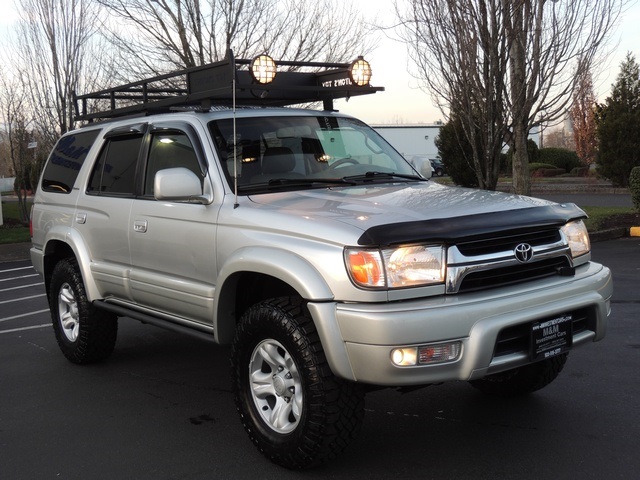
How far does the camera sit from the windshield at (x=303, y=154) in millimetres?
4695

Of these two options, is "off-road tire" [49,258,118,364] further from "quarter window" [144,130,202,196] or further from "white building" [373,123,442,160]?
"white building" [373,123,442,160]

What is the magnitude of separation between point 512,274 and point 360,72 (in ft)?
7.28

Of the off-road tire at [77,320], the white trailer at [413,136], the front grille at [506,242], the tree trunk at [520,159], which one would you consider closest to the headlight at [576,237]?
the front grille at [506,242]

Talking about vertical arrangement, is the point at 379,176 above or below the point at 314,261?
above

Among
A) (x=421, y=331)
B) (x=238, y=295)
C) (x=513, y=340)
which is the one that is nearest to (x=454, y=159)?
(x=238, y=295)

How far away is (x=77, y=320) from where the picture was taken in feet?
20.0

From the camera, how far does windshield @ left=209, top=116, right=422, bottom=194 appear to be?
15.4ft

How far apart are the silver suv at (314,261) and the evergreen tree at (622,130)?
21612 mm

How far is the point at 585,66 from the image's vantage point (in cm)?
1151

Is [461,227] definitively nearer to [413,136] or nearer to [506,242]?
[506,242]

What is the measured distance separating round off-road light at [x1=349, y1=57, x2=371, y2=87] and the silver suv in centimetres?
2

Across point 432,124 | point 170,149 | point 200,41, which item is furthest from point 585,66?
point 432,124

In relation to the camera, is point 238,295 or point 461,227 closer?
point 461,227

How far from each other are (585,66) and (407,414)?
848 cm
